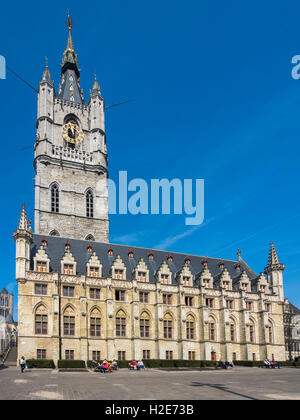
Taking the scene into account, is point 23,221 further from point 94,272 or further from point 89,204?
point 89,204

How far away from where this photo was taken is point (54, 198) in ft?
266

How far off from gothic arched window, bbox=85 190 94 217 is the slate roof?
19.9 meters

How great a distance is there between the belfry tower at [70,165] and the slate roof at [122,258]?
54.8 feet

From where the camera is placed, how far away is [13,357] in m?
52.8

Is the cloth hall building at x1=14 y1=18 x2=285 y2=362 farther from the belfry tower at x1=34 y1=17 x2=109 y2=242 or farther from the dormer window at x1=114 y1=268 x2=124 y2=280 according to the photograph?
the belfry tower at x1=34 y1=17 x2=109 y2=242

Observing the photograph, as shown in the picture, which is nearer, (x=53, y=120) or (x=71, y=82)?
(x=53, y=120)

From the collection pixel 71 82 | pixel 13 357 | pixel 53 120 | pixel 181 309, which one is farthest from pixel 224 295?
pixel 71 82

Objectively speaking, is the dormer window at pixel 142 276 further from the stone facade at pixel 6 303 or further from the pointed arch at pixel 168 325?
the stone facade at pixel 6 303

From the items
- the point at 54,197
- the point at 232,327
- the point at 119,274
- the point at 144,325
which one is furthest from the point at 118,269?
the point at 54,197

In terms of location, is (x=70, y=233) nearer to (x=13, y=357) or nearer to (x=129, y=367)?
(x=13, y=357)

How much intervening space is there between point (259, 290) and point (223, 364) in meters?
17.6

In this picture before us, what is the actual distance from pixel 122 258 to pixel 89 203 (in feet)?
79.8

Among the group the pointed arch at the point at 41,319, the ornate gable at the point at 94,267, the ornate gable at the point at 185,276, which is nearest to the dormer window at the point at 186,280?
the ornate gable at the point at 185,276
